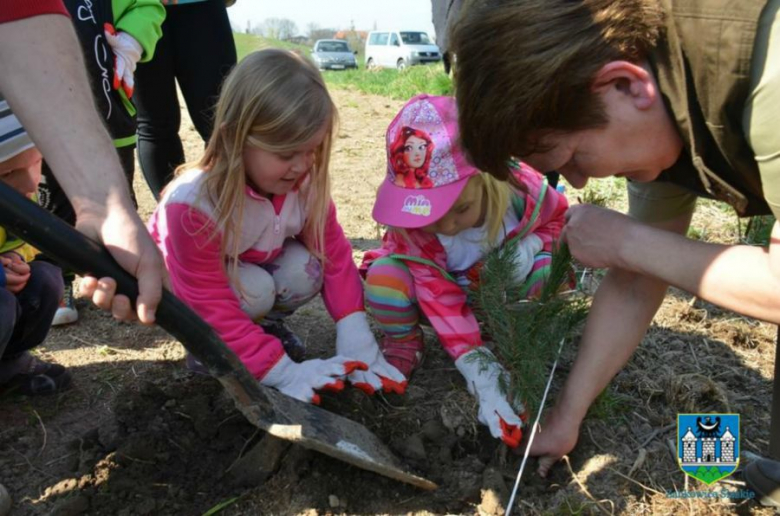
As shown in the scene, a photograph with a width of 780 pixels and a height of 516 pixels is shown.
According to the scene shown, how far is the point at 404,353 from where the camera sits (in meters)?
2.50

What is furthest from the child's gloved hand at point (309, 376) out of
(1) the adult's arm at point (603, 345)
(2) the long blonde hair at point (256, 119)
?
(1) the adult's arm at point (603, 345)

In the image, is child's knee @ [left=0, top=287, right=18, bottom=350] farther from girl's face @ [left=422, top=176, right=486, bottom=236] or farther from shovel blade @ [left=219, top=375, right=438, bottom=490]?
girl's face @ [left=422, top=176, right=486, bottom=236]

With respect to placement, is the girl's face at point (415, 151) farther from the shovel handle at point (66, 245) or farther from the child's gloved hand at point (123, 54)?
the child's gloved hand at point (123, 54)

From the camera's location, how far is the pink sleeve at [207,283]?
7.24 feet

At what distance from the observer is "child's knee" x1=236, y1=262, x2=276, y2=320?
243 cm

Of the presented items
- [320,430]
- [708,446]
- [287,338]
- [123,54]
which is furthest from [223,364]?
[123,54]

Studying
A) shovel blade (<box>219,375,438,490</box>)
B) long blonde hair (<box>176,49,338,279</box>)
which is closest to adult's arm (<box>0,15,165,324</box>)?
shovel blade (<box>219,375,438,490</box>)

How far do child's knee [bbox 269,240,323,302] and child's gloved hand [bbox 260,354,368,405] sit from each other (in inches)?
15.0

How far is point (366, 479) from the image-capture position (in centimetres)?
197

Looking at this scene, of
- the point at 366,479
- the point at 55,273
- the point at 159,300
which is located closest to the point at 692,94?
the point at 159,300

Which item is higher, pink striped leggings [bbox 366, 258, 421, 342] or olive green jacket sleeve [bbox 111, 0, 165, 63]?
olive green jacket sleeve [bbox 111, 0, 165, 63]

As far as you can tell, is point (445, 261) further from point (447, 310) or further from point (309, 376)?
point (309, 376)

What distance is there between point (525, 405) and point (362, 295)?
2.77 feet

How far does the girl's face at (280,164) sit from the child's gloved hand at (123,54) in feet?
2.82
